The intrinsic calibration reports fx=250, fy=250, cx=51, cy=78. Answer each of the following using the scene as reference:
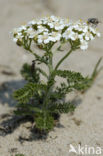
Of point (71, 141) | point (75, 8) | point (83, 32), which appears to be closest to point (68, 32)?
point (83, 32)

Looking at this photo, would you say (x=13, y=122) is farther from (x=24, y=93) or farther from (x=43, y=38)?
(x=43, y=38)

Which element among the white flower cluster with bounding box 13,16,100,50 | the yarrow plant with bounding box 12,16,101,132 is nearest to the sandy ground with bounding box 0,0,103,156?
the yarrow plant with bounding box 12,16,101,132

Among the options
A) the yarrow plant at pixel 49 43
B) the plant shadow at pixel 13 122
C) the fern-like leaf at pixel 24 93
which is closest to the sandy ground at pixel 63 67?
the plant shadow at pixel 13 122

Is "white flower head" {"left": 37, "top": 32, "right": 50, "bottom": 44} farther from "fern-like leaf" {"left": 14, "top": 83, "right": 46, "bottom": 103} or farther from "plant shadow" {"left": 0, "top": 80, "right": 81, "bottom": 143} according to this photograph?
"plant shadow" {"left": 0, "top": 80, "right": 81, "bottom": 143}

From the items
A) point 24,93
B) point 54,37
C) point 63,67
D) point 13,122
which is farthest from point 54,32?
point 63,67

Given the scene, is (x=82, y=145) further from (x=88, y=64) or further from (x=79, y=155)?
(x=88, y=64)

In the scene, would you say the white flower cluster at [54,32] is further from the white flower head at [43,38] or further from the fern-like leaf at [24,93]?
the fern-like leaf at [24,93]
